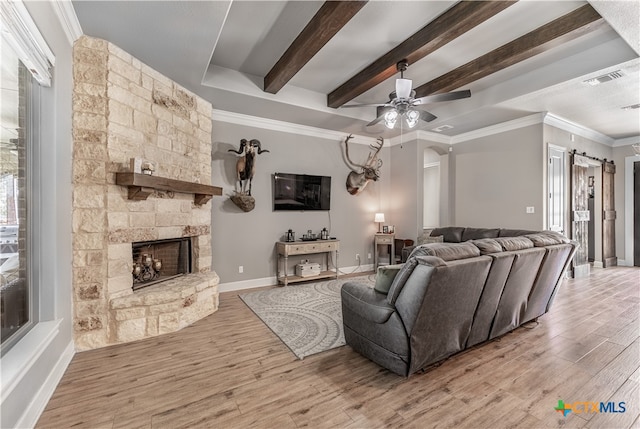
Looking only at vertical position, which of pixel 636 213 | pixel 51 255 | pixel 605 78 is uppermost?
pixel 605 78

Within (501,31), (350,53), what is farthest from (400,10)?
(501,31)

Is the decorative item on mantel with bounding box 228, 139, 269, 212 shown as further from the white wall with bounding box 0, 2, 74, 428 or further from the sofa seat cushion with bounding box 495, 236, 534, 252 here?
the sofa seat cushion with bounding box 495, 236, 534, 252

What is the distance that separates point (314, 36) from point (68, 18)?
6.95 ft

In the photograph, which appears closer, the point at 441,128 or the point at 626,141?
the point at 441,128

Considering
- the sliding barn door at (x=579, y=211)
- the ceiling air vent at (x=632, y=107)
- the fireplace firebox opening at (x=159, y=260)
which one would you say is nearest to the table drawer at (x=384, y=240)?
the sliding barn door at (x=579, y=211)

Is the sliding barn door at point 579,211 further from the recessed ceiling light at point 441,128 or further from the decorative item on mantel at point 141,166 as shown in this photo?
the decorative item on mantel at point 141,166

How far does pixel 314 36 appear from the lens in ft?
9.37

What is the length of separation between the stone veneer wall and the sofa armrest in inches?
73.8

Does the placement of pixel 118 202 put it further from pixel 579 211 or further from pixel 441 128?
pixel 579 211

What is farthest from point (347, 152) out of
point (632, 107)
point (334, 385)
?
point (632, 107)

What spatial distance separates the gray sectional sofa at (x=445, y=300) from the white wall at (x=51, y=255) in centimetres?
218

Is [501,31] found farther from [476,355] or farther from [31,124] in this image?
[31,124]

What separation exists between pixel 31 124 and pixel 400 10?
329 cm

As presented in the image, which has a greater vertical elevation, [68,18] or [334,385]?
[68,18]
